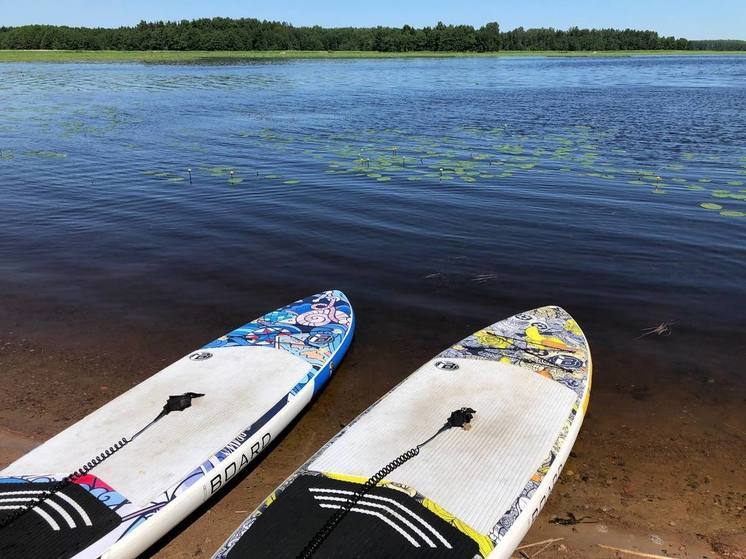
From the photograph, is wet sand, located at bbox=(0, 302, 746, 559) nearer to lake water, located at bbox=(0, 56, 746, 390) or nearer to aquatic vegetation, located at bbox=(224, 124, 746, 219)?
lake water, located at bbox=(0, 56, 746, 390)

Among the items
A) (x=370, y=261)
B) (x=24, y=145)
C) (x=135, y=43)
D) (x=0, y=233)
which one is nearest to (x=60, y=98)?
(x=24, y=145)

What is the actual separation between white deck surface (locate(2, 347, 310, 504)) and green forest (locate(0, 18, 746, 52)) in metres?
138

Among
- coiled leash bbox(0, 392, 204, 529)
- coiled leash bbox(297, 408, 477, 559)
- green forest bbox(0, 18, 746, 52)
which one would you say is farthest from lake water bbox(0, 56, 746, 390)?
green forest bbox(0, 18, 746, 52)

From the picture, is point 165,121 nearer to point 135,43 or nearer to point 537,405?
point 537,405

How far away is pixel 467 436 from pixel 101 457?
3.84 m

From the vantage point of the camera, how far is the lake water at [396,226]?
1010 cm

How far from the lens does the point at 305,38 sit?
457 ft

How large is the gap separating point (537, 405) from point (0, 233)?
14033 millimetres

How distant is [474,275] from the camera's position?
38.5 feet

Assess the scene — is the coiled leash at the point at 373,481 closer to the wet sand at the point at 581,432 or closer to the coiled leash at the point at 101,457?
the wet sand at the point at 581,432

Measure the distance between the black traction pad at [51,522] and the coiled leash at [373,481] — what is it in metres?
1.81

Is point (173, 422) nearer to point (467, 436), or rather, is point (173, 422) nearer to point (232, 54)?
point (467, 436)

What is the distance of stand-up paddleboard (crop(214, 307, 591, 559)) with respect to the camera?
4805mm

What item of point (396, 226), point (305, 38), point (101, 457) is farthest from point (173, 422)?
point (305, 38)
